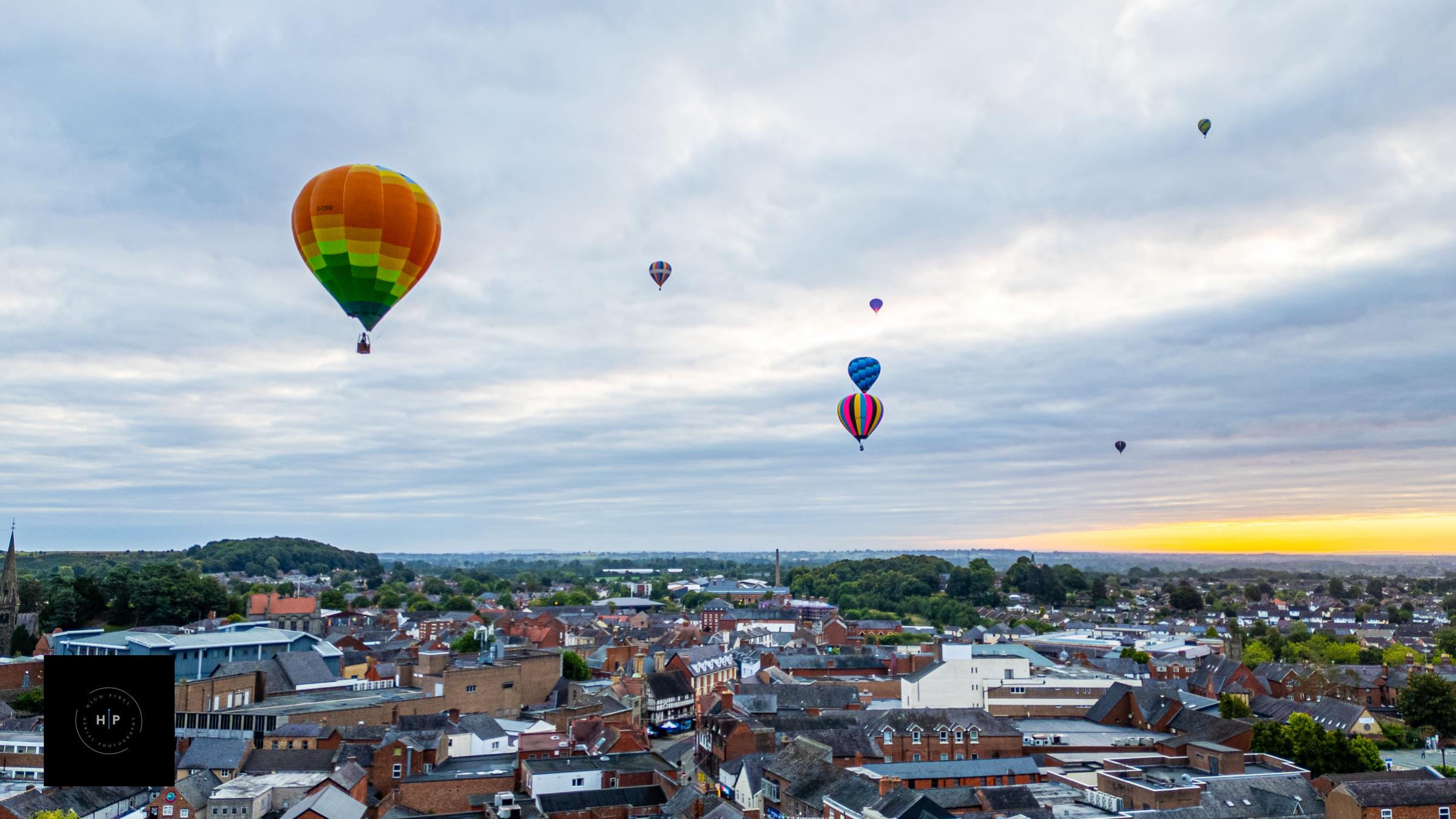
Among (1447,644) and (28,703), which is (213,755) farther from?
(1447,644)

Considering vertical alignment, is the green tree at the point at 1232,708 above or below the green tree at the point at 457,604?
above

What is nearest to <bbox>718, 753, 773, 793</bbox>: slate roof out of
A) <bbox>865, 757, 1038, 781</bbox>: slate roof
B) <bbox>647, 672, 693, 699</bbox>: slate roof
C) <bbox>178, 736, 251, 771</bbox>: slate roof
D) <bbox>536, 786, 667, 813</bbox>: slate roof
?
<bbox>536, 786, 667, 813</bbox>: slate roof

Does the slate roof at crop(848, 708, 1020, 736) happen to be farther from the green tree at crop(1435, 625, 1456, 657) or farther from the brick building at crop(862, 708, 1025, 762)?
the green tree at crop(1435, 625, 1456, 657)

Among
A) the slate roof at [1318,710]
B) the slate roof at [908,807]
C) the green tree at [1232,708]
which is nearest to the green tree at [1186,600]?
the slate roof at [1318,710]

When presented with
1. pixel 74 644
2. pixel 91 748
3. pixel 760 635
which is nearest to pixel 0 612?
pixel 74 644

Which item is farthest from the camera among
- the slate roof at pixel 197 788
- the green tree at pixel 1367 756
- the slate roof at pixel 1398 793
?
the green tree at pixel 1367 756

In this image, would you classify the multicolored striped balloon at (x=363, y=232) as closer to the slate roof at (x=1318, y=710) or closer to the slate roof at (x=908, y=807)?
the slate roof at (x=908, y=807)

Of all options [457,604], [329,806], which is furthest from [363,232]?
[457,604]

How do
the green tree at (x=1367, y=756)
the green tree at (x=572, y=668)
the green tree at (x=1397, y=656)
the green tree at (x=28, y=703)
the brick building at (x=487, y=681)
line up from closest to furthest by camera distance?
the green tree at (x=1367, y=756)
the green tree at (x=28, y=703)
the brick building at (x=487, y=681)
the green tree at (x=572, y=668)
the green tree at (x=1397, y=656)
